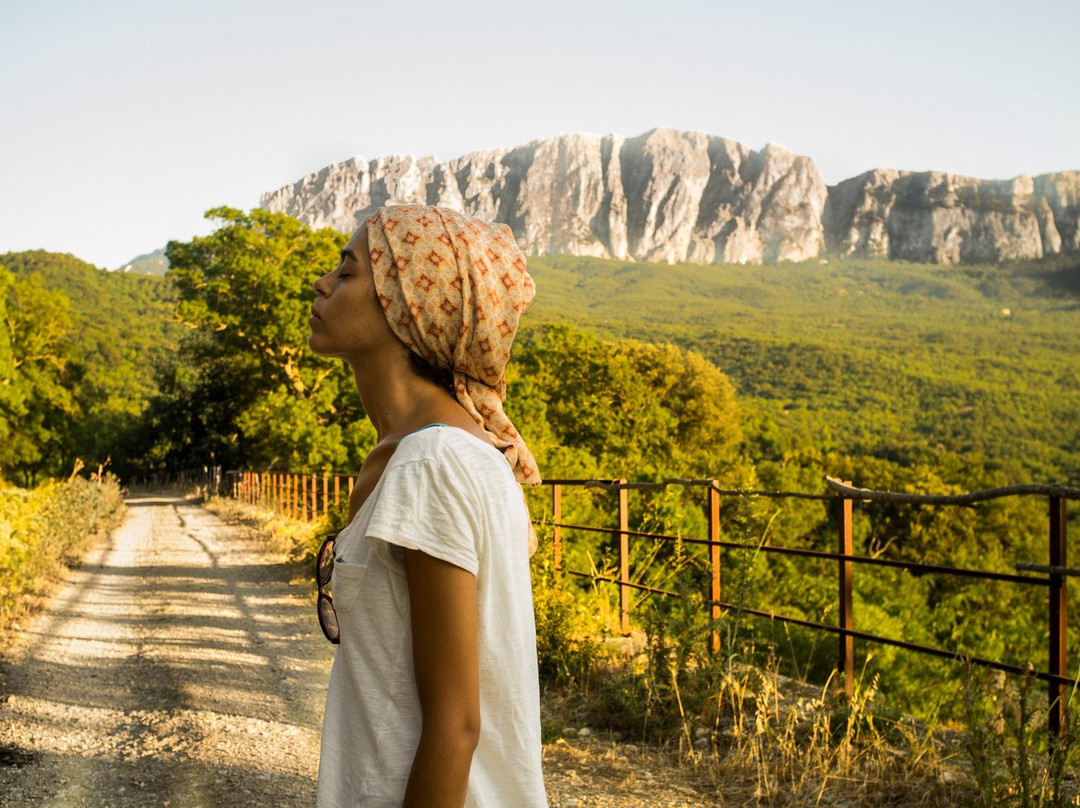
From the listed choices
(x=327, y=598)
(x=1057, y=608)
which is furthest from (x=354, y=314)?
(x=1057, y=608)

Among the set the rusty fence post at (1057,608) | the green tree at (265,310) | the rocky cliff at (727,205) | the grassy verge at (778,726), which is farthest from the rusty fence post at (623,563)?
the rocky cliff at (727,205)

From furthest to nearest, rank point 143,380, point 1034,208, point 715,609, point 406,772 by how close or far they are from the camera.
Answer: point 1034,208 → point 143,380 → point 715,609 → point 406,772

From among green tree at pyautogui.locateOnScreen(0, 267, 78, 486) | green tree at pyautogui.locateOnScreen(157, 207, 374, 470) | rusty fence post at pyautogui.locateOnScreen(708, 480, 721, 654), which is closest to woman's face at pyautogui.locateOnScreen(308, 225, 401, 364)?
rusty fence post at pyautogui.locateOnScreen(708, 480, 721, 654)

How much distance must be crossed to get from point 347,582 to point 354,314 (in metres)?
0.40

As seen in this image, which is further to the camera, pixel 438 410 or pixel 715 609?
pixel 715 609

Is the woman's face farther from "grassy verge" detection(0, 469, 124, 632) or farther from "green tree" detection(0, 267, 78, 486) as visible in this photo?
"green tree" detection(0, 267, 78, 486)

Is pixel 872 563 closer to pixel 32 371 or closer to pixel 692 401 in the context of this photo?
pixel 32 371

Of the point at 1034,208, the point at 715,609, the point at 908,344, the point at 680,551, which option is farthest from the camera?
the point at 1034,208

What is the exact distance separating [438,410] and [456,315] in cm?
14

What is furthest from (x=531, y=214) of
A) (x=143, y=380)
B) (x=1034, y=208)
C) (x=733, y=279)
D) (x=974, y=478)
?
(x=974, y=478)

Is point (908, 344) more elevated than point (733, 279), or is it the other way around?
point (733, 279)

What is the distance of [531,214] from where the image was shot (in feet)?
550

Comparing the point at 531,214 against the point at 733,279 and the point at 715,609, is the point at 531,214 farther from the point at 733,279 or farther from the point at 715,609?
the point at 715,609

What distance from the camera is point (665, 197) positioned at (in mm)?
177125
